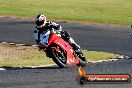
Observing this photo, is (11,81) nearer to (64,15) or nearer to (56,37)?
(56,37)

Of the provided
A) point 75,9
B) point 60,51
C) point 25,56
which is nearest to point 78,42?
point 25,56

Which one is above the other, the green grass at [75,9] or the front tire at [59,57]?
the front tire at [59,57]

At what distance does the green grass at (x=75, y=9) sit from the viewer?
139ft

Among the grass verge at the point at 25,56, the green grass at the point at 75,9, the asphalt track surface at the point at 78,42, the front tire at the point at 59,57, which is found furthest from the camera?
the green grass at the point at 75,9

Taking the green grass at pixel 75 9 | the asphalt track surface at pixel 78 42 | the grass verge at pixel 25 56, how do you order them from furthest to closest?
the green grass at pixel 75 9, the grass verge at pixel 25 56, the asphalt track surface at pixel 78 42

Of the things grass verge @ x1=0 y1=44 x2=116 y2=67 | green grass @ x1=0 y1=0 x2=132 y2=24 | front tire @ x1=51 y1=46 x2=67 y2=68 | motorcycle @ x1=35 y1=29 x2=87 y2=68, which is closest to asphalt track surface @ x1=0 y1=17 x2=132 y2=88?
front tire @ x1=51 y1=46 x2=67 y2=68

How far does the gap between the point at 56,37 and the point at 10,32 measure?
15110 mm

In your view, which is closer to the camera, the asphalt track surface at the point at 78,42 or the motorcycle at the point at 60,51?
the asphalt track surface at the point at 78,42

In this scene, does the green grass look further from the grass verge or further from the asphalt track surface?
the grass verge

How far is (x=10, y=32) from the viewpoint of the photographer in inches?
1320

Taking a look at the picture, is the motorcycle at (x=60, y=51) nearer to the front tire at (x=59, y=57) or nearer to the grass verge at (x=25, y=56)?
the front tire at (x=59, y=57)

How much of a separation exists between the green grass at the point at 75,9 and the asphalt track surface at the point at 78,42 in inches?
148

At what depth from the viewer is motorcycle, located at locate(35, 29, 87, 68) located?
A: 1841 cm

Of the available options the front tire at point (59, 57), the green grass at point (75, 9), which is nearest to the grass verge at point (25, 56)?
the front tire at point (59, 57)
